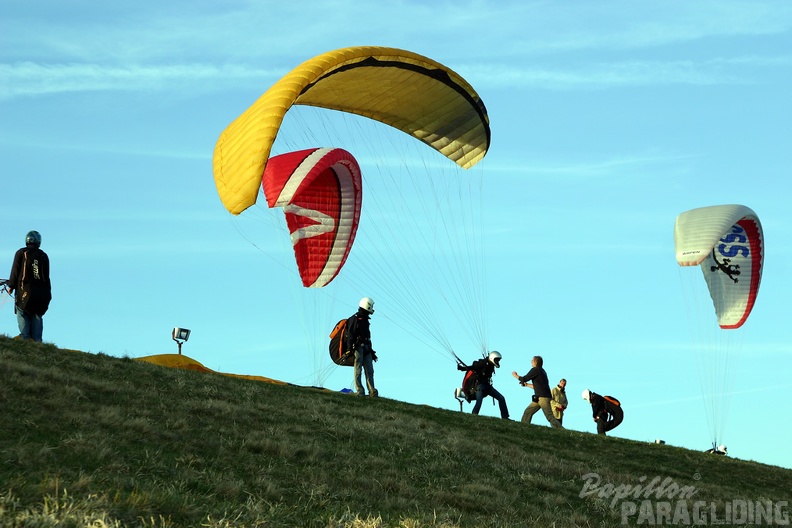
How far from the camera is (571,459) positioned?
55.7 feet

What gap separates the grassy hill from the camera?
9.32 m

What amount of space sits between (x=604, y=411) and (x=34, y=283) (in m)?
13.2

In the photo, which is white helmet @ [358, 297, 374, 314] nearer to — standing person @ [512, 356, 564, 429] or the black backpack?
standing person @ [512, 356, 564, 429]

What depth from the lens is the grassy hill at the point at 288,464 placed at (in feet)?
30.6

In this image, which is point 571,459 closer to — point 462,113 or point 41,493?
point 462,113

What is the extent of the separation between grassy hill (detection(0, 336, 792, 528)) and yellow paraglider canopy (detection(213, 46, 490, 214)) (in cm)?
364

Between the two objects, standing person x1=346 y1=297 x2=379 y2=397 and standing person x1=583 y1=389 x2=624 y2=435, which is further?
standing person x1=583 y1=389 x2=624 y2=435

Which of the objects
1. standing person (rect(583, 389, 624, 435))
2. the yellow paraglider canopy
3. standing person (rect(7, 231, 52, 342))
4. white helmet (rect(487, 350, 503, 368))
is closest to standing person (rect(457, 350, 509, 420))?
white helmet (rect(487, 350, 503, 368))

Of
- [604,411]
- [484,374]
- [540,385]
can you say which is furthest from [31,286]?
[604,411]

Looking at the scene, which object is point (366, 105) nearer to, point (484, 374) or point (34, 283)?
point (484, 374)

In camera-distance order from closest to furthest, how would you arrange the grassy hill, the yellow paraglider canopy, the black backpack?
the grassy hill, the yellow paraglider canopy, the black backpack

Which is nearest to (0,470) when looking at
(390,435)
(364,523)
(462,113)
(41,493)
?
(41,493)

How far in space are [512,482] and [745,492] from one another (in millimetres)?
5303

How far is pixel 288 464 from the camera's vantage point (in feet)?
40.1
